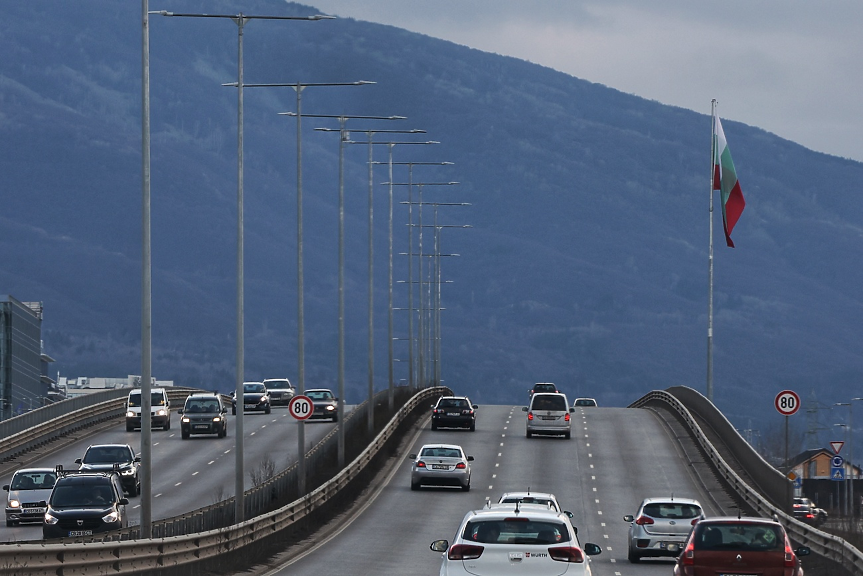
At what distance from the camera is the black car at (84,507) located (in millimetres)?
35406

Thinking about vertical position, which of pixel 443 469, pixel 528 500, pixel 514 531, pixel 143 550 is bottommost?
pixel 443 469

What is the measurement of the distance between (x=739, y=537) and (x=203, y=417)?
164 feet

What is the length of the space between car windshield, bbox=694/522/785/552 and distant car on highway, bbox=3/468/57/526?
81.0 feet

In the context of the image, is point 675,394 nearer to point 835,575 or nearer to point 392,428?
point 392,428

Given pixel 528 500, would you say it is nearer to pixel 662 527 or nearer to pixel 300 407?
pixel 662 527

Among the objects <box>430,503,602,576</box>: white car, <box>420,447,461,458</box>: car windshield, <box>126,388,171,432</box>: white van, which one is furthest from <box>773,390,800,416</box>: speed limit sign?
<box>126,388,171,432</box>: white van

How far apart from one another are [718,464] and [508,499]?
22805mm

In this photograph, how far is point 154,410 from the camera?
73.4m

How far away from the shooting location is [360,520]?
1741 inches

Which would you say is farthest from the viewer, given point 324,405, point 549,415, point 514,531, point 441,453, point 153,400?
point 324,405

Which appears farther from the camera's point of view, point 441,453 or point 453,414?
point 453,414

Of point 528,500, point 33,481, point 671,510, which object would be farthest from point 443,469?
point 671,510

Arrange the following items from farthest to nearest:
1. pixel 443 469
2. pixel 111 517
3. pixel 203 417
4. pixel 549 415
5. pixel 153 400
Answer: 1. pixel 153 400
2. pixel 203 417
3. pixel 549 415
4. pixel 443 469
5. pixel 111 517

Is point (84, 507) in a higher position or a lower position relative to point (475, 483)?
higher
